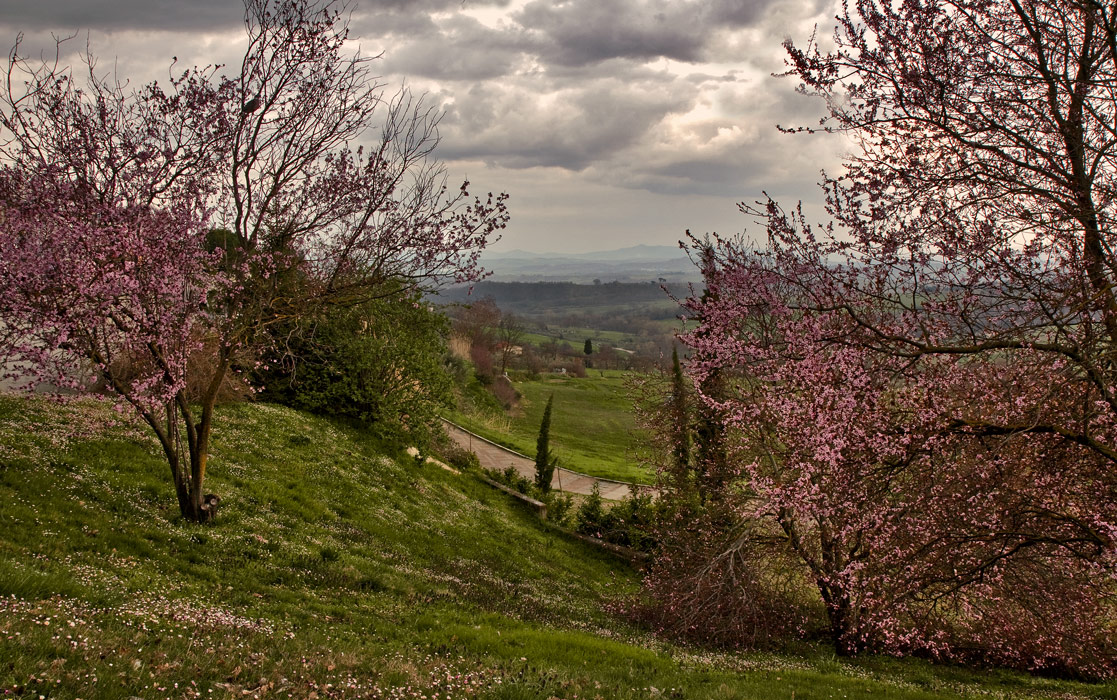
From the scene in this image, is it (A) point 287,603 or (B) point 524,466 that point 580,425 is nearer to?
(B) point 524,466

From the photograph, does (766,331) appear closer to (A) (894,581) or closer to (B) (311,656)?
(A) (894,581)

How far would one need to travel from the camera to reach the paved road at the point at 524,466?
4016 cm

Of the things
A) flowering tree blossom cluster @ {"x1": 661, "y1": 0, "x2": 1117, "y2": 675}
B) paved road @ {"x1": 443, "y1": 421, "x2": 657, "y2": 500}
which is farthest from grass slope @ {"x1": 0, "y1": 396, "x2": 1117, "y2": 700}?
paved road @ {"x1": 443, "y1": 421, "x2": 657, "y2": 500}

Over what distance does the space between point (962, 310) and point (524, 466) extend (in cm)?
3463

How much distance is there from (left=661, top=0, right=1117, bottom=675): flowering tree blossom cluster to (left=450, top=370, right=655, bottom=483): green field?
55.4 ft

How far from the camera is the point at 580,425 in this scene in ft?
229

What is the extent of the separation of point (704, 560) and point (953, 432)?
8702mm

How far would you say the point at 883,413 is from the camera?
29.6ft

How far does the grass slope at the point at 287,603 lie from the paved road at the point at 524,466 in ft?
66.3

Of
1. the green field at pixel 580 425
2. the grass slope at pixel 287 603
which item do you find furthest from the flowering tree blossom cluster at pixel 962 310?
the green field at pixel 580 425

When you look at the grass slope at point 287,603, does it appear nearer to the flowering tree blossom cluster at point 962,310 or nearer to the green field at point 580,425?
the flowering tree blossom cluster at point 962,310

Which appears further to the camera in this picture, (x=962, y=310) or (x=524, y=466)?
(x=524, y=466)

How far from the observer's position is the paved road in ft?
132

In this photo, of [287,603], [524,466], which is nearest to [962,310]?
[287,603]
